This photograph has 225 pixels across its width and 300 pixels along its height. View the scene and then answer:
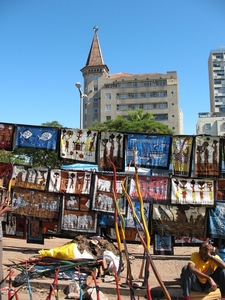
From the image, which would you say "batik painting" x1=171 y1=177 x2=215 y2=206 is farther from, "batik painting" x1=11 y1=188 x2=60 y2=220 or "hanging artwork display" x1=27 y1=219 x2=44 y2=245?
"hanging artwork display" x1=27 y1=219 x2=44 y2=245

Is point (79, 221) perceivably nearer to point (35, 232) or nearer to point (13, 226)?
point (35, 232)

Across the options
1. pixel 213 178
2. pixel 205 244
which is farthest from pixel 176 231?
pixel 205 244

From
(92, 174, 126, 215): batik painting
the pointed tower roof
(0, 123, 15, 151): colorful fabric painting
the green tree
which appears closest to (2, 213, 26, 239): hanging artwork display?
(0, 123, 15, 151): colorful fabric painting

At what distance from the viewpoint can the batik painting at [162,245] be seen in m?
7.29

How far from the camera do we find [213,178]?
23.0 ft

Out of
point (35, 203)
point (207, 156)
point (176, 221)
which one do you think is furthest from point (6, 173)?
point (207, 156)

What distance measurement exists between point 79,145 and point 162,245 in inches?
119

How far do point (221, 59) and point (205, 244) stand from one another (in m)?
111

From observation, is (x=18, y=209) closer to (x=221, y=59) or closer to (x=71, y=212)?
(x=71, y=212)

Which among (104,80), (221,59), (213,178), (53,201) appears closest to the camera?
(213,178)

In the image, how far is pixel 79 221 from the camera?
7402 millimetres

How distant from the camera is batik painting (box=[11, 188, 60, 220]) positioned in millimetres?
7508

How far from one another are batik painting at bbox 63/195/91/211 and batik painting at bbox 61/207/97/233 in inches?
3.9

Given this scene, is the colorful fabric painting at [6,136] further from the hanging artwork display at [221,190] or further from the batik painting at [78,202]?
the hanging artwork display at [221,190]
